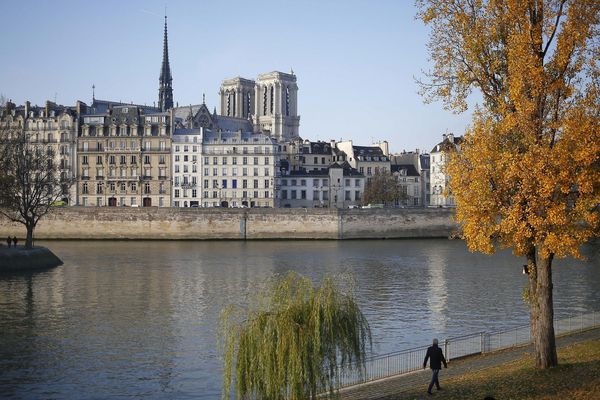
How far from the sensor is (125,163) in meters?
110

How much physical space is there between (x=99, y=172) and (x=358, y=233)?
139 ft

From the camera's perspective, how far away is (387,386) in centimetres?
2058

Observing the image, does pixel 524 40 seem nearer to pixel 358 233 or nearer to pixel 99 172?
pixel 358 233

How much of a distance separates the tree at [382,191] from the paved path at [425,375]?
292 ft

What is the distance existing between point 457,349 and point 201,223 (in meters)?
69.6

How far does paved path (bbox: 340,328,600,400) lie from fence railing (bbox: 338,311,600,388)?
415mm

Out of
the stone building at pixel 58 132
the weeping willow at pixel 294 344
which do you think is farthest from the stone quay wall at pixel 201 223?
the weeping willow at pixel 294 344

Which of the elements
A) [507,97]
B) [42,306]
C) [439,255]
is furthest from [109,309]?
[439,255]

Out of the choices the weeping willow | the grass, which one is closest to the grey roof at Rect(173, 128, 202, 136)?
the grass

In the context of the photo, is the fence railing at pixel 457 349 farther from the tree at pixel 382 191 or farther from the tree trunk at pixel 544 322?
the tree at pixel 382 191

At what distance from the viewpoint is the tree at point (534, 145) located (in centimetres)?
1936

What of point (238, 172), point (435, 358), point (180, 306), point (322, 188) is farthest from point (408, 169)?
point (435, 358)

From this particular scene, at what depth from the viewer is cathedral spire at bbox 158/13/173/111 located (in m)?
142

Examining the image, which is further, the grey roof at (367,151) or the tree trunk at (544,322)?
the grey roof at (367,151)
